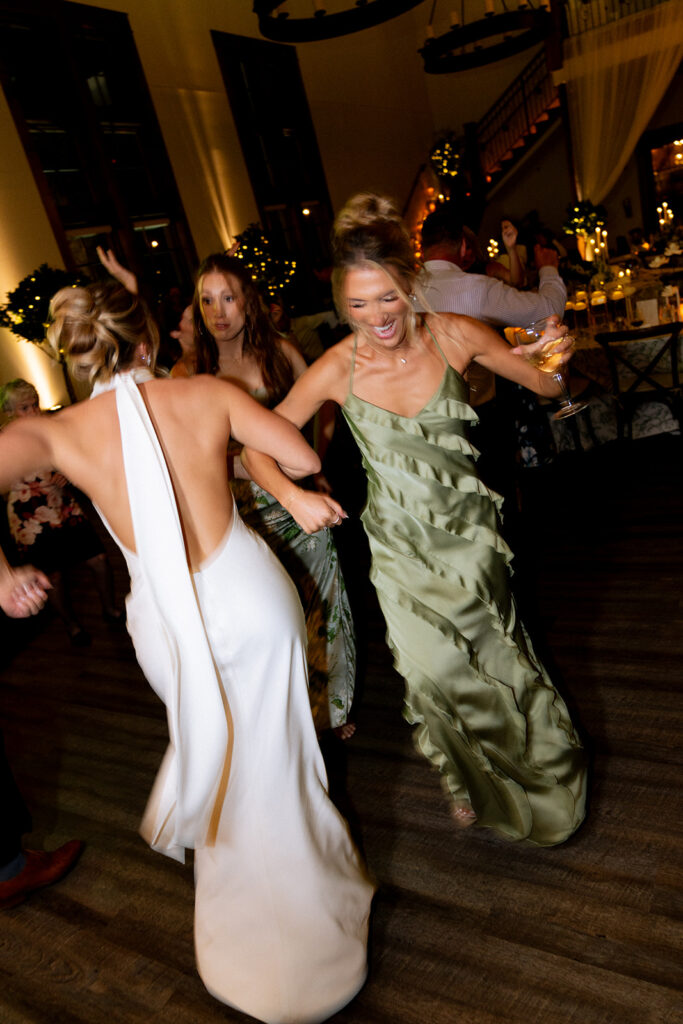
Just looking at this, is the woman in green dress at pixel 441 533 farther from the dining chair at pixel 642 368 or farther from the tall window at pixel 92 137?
the tall window at pixel 92 137

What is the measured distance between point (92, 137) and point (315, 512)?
9625 millimetres

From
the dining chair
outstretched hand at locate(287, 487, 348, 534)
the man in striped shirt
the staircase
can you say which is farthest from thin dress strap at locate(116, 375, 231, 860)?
the staircase

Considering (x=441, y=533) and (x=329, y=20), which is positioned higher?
(x=329, y=20)

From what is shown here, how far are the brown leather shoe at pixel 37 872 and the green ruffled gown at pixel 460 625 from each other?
1388 millimetres

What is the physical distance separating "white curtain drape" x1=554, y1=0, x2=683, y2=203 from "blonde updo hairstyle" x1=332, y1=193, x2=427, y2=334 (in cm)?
1063

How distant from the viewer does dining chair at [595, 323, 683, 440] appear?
4.62 meters

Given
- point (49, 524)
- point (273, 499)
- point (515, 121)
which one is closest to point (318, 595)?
point (273, 499)

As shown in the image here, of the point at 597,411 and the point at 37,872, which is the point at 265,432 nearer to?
the point at 37,872

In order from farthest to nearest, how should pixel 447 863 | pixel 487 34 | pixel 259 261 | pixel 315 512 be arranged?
pixel 259 261 < pixel 487 34 < pixel 447 863 < pixel 315 512

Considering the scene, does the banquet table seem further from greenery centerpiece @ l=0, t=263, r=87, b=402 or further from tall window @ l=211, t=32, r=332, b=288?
tall window @ l=211, t=32, r=332, b=288

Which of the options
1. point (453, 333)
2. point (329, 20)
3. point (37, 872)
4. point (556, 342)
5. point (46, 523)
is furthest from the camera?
point (329, 20)

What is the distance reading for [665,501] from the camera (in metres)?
4.15

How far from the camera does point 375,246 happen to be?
1.80 m

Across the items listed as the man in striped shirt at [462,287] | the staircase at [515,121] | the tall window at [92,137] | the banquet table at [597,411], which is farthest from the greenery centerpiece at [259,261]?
the staircase at [515,121]
